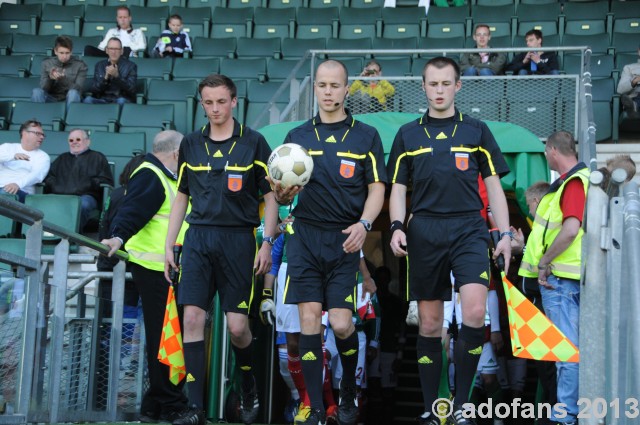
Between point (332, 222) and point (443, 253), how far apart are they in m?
0.64

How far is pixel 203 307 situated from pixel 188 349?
250 mm

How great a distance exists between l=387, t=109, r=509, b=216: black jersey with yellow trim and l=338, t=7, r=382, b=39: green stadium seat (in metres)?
9.00

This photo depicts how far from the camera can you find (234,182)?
5.75 metres

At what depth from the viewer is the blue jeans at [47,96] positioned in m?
12.7

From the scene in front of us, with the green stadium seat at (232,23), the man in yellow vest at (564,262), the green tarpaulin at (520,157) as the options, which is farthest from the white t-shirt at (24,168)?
the man in yellow vest at (564,262)

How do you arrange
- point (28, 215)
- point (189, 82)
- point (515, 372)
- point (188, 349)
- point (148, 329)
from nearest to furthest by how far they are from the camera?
point (28, 215) < point (188, 349) < point (148, 329) < point (515, 372) < point (189, 82)

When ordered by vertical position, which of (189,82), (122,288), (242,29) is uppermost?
(242,29)

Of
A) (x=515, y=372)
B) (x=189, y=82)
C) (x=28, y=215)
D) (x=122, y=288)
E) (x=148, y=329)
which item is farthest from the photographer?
(x=189, y=82)

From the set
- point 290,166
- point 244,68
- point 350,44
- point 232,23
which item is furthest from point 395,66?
point 290,166

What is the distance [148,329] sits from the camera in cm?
659

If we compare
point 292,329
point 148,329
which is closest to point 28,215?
point 148,329

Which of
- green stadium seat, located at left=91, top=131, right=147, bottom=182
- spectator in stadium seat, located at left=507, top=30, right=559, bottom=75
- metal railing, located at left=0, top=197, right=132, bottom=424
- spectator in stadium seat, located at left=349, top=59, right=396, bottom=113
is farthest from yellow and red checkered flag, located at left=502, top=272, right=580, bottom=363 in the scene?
green stadium seat, located at left=91, top=131, right=147, bottom=182

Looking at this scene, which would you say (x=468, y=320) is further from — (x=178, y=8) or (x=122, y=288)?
(x=178, y=8)

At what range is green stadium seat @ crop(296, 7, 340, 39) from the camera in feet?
48.2
